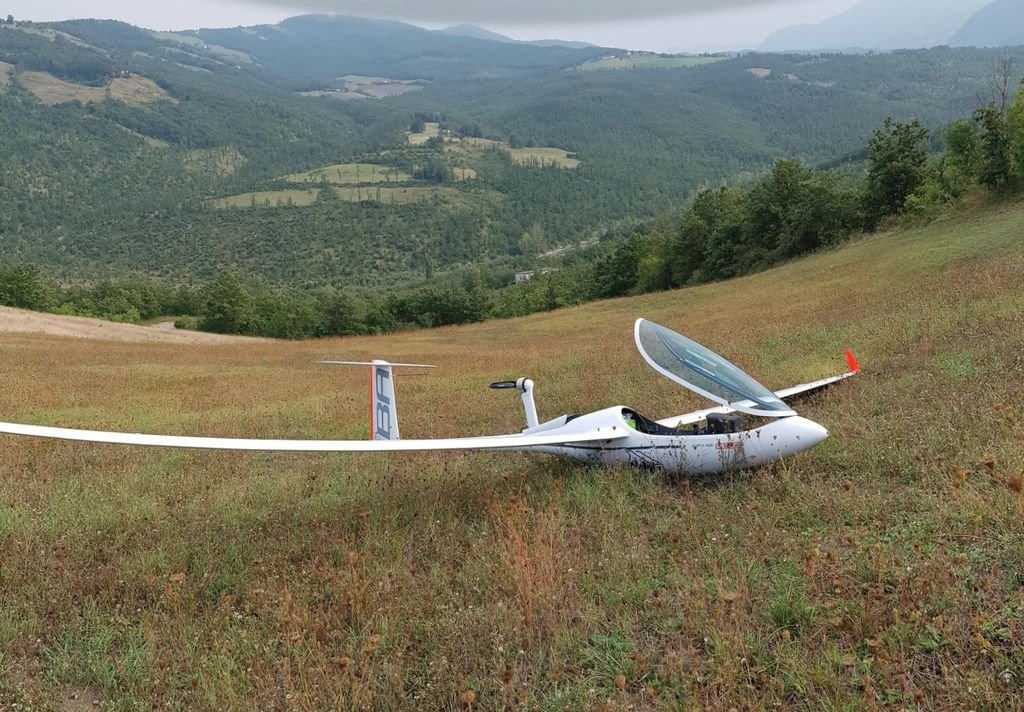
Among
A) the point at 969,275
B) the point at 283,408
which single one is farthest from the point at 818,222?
the point at 283,408

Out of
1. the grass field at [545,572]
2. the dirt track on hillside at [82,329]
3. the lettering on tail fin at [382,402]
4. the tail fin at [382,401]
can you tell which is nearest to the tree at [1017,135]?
the grass field at [545,572]

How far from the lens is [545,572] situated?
14.4 ft

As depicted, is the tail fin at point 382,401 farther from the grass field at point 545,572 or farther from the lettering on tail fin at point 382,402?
the grass field at point 545,572

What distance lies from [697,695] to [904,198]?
5308 centimetres

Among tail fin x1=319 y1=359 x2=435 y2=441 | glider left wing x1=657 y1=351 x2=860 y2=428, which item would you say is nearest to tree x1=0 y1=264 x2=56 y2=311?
tail fin x1=319 y1=359 x2=435 y2=441

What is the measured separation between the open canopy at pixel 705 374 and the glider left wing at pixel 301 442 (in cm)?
83

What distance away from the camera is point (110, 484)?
7422 millimetres

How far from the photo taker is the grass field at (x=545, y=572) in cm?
339

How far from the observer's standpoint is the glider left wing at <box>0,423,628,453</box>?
532 cm

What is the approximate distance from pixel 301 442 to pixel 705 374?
12.5 feet

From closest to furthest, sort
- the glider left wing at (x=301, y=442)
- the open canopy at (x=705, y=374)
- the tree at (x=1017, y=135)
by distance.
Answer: the glider left wing at (x=301, y=442), the open canopy at (x=705, y=374), the tree at (x=1017, y=135)

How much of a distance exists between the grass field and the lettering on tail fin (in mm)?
541

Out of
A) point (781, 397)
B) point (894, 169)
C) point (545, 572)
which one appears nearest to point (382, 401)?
point (545, 572)

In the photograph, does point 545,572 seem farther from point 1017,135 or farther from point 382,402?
point 1017,135
